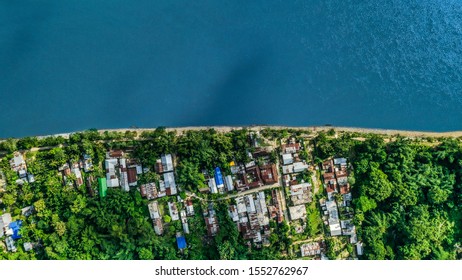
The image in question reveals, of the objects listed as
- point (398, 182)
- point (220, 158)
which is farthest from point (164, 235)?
point (398, 182)

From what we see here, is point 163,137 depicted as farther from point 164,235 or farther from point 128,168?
point 164,235

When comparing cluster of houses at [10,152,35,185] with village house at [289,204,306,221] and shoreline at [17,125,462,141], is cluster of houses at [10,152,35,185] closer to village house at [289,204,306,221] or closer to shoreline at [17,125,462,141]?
shoreline at [17,125,462,141]

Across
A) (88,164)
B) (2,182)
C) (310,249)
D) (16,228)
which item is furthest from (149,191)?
(310,249)

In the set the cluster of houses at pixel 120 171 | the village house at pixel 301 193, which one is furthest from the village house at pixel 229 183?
the cluster of houses at pixel 120 171

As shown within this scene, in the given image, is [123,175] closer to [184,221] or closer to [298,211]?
[184,221]

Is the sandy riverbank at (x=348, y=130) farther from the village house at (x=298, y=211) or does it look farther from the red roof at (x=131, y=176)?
the village house at (x=298, y=211)

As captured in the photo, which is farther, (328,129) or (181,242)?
(328,129)

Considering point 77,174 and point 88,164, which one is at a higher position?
point 88,164

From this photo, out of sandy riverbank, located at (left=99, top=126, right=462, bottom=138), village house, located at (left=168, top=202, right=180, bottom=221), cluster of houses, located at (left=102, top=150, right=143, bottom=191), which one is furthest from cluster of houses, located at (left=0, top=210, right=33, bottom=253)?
village house, located at (left=168, top=202, right=180, bottom=221)
